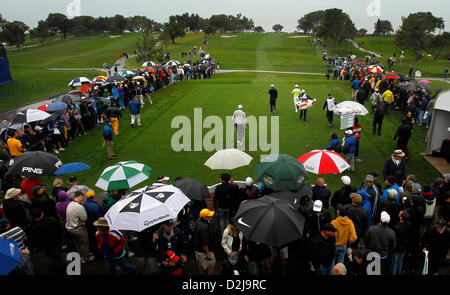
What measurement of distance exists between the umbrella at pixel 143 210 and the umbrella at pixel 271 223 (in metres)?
1.29

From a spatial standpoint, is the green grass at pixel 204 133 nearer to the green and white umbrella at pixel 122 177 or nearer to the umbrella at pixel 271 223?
the green and white umbrella at pixel 122 177

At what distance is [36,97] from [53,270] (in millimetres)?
30149

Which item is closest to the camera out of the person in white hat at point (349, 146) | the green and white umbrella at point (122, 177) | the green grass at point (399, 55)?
the green and white umbrella at point (122, 177)

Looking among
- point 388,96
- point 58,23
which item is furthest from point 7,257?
point 58,23

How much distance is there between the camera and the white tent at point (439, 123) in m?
11.8

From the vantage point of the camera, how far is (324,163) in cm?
819

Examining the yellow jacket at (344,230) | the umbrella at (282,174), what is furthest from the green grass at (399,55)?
the yellow jacket at (344,230)

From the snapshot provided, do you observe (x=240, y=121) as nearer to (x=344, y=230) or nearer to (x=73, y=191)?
(x=73, y=191)

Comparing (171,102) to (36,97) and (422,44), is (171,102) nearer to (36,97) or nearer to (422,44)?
(36,97)

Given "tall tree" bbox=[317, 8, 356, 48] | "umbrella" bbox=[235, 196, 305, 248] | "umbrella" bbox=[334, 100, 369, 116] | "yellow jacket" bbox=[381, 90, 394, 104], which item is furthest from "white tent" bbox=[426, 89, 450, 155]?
"tall tree" bbox=[317, 8, 356, 48]

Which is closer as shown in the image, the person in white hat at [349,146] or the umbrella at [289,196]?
the umbrella at [289,196]
